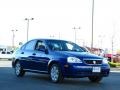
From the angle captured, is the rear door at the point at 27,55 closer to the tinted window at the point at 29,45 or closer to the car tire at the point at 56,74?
the tinted window at the point at 29,45

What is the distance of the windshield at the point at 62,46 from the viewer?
15.1m

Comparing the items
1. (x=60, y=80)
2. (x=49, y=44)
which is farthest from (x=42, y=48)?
(x=60, y=80)

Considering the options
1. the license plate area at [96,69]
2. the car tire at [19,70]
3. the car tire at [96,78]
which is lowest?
the car tire at [96,78]

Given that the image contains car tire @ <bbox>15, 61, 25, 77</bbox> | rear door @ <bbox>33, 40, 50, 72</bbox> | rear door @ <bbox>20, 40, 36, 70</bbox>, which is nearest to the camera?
rear door @ <bbox>33, 40, 50, 72</bbox>

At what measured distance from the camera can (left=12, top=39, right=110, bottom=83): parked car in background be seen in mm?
13867

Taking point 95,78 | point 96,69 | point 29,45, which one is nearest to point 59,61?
point 96,69

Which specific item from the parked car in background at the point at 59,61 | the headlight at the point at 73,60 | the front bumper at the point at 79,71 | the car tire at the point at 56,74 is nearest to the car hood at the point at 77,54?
the parked car in background at the point at 59,61

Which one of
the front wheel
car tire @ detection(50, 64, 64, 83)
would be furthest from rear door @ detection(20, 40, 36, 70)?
the front wheel

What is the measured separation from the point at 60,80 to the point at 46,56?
3.44 ft

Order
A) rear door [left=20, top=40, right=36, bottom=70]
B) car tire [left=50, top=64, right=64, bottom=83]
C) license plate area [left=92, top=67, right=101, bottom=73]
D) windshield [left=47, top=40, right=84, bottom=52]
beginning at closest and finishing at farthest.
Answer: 1. license plate area [left=92, top=67, right=101, bottom=73]
2. car tire [left=50, top=64, right=64, bottom=83]
3. windshield [left=47, top=40, right=84, bottom=52]
4. rear door [left=20, top=40, right=36, bottom=70]

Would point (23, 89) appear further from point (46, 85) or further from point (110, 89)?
point (110, 89)

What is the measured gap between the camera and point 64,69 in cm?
1398

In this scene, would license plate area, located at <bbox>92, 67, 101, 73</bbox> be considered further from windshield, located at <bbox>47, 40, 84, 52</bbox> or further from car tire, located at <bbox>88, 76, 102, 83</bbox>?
windshield, located at <bbox>47, 40, 84, 52</bbox>

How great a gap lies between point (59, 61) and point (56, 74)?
1.60 ft
